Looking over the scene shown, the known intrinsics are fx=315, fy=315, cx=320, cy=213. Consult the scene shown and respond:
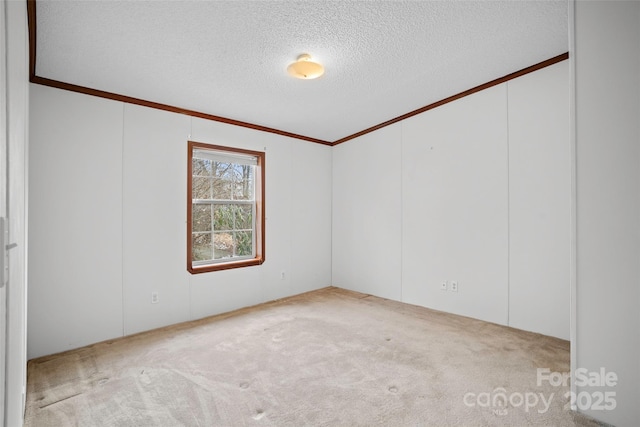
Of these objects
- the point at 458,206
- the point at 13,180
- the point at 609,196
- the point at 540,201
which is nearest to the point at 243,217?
the point at 458,206

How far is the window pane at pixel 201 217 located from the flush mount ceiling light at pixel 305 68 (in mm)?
2021

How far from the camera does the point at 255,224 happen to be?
14.7ft

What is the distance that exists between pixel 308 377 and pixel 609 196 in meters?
2.29

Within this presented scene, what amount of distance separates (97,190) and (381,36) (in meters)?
2.98

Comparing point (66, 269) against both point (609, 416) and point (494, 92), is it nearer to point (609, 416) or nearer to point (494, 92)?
point (609, 416)

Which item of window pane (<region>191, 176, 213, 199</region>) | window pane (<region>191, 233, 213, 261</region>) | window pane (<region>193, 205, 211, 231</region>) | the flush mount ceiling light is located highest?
the flush mount ceiling light

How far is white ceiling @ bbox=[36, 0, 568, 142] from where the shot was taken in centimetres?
219

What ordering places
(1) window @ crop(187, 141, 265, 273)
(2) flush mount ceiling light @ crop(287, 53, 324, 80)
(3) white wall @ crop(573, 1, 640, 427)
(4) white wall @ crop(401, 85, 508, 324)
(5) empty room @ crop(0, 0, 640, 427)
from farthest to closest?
(1) window @ crop(187, 141, 265, 273), (4) white wall @ crop(401, 85, 508, 324), (2) flush mount ceiling light @ crop(287, 53, 324, 80), (5) empty room @ crop(0, 0, 640, 427), (3) white wall @ crop(573, 1, 640, 427)

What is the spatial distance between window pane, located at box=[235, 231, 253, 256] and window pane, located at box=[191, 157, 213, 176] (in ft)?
2.97

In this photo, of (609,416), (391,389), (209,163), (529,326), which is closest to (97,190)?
(209,163)

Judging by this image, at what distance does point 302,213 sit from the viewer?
4.95 meters

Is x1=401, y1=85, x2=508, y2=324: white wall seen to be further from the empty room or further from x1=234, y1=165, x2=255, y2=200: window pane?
x1=234, y1=165, x2=255, y2=200: window pane

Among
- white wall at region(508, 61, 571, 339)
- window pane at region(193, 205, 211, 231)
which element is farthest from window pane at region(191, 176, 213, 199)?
white wall at region(508, 61, 571, 339)

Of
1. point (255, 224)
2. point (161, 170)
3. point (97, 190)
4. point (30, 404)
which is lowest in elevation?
point (30, 404)
